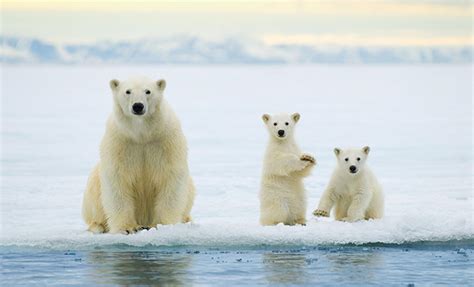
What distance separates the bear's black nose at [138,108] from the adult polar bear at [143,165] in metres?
0.16

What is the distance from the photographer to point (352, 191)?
27.0 ft

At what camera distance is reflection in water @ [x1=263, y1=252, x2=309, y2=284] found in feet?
20.9

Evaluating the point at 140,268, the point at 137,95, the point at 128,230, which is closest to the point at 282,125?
the point at 137,95

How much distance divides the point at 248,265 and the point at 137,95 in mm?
1592

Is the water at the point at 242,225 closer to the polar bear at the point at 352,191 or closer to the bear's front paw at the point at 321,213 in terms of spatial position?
the bear's front paw at the point at 321,213

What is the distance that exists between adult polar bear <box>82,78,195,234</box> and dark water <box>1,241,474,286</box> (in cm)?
42

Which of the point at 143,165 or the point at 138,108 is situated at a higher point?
the point at 138,108

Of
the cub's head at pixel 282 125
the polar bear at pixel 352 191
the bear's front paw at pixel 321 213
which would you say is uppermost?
the cub's head at pixel 282 125

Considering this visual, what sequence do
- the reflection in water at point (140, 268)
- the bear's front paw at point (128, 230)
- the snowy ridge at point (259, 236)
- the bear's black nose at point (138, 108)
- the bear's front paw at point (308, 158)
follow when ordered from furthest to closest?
the bear's front paw at point (308, 158) < the bear's front paw at point (128, 230) < the snowy ridge at point (259, 236) < the bear's black nose at point (138, 108) < the reflection in water at point (140, 268)

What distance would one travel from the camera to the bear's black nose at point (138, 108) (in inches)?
283

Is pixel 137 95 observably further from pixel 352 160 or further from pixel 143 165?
pixel 352 160

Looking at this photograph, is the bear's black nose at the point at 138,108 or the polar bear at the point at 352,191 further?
the polar bear at the point at 352,191

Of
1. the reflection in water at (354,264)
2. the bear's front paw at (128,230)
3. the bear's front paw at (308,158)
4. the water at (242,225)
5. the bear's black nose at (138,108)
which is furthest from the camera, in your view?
the bear's front paw at (308,158)

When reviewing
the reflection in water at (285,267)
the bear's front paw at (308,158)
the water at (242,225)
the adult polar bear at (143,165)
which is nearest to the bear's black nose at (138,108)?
the adult polar bear at (143,165)
